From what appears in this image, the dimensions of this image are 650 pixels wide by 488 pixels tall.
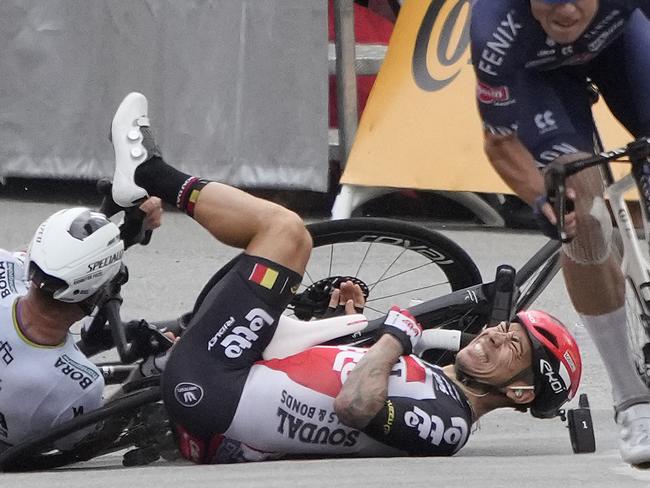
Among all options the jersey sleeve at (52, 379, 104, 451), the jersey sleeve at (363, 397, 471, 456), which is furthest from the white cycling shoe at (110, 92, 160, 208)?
the jersey sleeve at (363, 397, 471, 456)

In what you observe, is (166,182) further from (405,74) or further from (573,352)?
(405,74)

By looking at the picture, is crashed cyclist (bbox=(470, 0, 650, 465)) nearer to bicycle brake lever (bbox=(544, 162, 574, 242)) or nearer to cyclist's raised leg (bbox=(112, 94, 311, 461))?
A: bicycle brake lever (bbox=(544, 162, 574, 242))

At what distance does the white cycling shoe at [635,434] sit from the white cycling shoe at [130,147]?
1703mm

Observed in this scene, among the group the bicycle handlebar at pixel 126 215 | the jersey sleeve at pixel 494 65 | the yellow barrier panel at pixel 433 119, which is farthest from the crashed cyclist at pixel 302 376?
the yellow barrier panel at pixel 433 119

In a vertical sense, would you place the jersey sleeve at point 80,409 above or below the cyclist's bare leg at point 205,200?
below

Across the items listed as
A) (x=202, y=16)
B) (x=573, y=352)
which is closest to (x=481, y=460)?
(x=573, y=352)

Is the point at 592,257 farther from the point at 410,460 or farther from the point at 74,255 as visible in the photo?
the point at 74,255

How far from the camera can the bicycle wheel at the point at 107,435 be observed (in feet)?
14.9

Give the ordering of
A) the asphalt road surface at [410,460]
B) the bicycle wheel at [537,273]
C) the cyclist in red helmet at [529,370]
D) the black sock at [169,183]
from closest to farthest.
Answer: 1. the asphalt road surface at [410,460]
2. the cyclist in red helmet at [529,370]
3. the black sock at [169,183]
4. the bicycle wheel at [537,273]

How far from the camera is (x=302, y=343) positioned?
15.8ft

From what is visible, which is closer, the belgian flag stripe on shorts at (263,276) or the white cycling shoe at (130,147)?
the belgian flag stripe on shorts at (263,276)

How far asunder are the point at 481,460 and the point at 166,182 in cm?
135

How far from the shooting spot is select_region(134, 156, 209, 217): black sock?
4.96 metres

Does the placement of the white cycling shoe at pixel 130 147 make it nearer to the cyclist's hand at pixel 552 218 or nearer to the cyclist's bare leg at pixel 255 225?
the cyclist's bare leg at pixel 255 225
